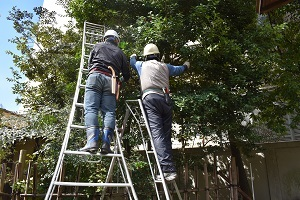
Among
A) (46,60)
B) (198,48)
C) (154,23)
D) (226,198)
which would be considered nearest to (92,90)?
(154,23)

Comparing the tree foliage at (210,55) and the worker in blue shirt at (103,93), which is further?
the tree foliage at (210,55)

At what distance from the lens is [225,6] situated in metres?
5.66

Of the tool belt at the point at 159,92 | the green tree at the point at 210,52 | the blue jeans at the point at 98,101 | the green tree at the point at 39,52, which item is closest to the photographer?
the blue jeans at the point at 98,101

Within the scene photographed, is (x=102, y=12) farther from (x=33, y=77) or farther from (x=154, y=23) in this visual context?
(x=33, y=77)

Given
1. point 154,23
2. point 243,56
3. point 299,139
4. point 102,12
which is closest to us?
point 154,23

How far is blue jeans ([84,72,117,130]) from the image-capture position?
310 cm

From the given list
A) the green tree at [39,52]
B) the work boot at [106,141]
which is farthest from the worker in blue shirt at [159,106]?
the green tree at [39,52]

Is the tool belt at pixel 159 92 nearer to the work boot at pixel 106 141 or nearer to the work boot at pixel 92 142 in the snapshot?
the work boot at pixel 106 141

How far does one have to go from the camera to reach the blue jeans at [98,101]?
3.10m

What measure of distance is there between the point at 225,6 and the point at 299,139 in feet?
15.5

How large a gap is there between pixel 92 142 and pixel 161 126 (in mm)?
859

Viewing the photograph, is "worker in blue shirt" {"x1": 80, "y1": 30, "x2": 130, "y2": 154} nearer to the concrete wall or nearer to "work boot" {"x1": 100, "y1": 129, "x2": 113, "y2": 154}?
"work boot" {"x1": 100, "y1": 129, "x2": 113, "y2": 154}

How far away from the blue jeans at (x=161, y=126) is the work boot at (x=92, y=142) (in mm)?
683

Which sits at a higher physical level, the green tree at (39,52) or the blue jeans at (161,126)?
the green tree at (39,52)
